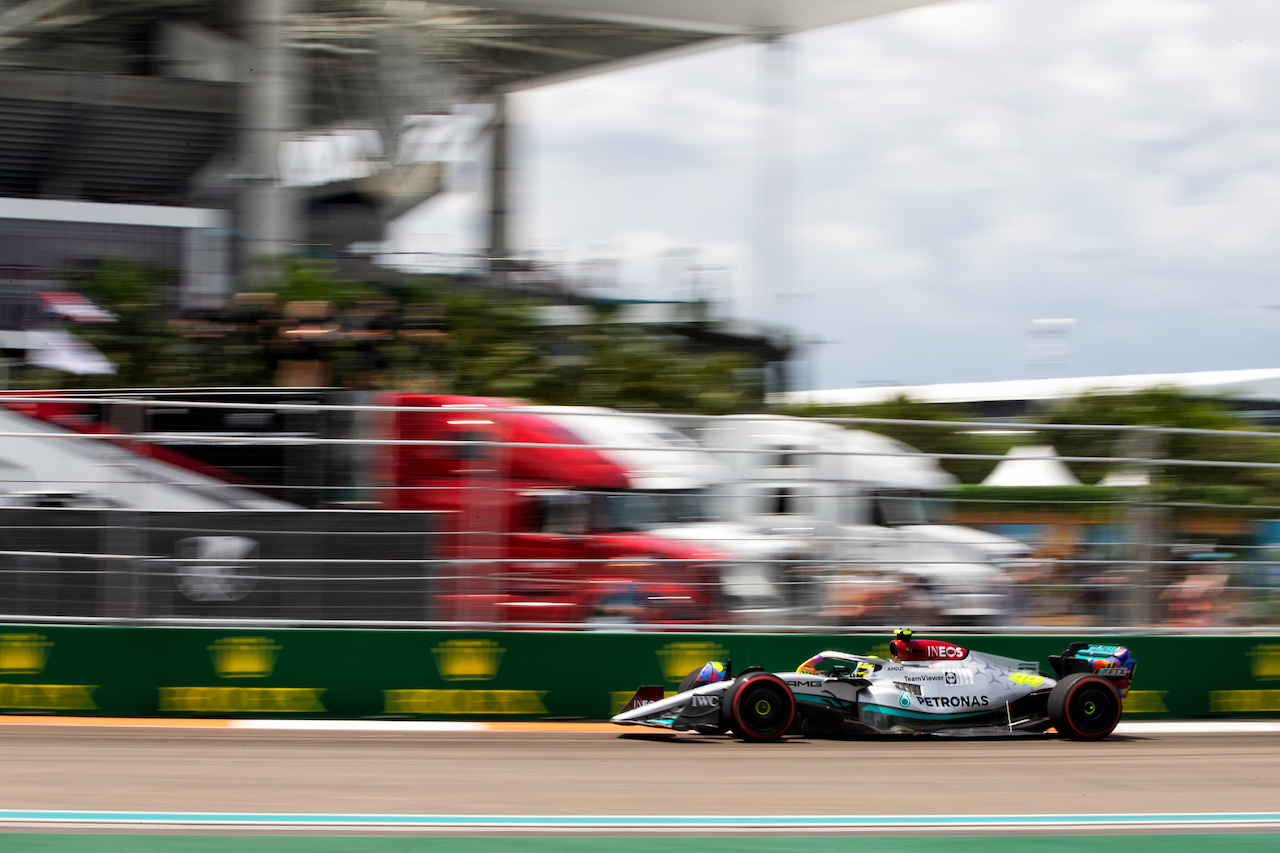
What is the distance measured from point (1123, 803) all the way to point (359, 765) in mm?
3663

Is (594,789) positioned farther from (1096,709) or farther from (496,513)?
(1096,709)

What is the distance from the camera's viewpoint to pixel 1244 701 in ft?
30.7

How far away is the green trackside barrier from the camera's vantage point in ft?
26.7

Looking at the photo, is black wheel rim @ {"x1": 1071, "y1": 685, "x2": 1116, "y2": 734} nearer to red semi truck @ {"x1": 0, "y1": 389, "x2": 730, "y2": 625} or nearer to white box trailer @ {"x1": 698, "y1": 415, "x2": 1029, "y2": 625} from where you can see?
white box trailer @ {"x1": 698, "y1": 415, "x2": 1029, "y2": 625}

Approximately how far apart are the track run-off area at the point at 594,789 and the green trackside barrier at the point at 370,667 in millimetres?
232

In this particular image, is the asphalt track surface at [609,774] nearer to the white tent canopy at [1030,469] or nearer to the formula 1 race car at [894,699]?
the formula 1 race car at [894,699]

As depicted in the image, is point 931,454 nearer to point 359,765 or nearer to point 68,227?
point 359,765

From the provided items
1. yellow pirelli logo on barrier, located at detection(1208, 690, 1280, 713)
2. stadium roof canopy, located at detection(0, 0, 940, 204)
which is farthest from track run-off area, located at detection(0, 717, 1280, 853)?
stadium roof canopy, located at detection(0, 0, 940, 204)

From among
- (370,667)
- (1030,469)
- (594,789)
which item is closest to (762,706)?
(594,789)

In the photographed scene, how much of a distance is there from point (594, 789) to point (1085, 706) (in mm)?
3369

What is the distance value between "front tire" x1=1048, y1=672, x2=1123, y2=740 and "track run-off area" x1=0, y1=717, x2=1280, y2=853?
111 mm

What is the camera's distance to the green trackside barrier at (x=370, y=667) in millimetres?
8125

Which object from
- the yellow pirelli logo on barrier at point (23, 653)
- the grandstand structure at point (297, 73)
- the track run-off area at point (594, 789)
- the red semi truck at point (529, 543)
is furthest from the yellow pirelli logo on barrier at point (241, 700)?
the grandstand structure at point (297, 73)

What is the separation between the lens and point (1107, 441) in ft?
30.1
